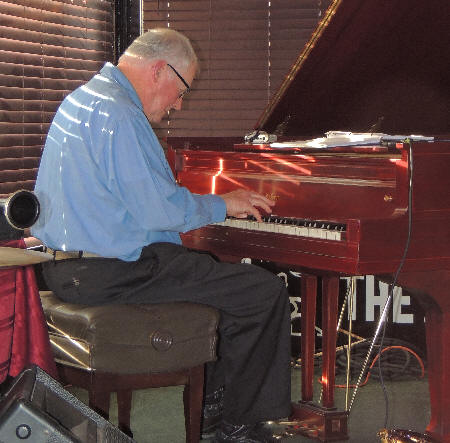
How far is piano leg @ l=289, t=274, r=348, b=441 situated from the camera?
3.06 meters

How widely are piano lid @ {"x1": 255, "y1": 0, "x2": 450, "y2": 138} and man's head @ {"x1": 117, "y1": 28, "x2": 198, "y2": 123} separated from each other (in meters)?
0.47

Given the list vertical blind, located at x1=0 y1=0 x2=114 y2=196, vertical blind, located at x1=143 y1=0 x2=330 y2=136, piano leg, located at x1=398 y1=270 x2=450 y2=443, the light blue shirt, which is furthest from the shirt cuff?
vertical blind, located at x1=143 y1=0 x2=330 y2=136

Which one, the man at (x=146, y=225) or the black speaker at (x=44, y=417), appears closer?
the black speaker at (x=44, y=417)

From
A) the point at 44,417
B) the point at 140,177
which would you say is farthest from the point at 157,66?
the point at 44,417

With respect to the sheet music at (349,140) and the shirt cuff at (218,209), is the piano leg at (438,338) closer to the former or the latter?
the sheet music at (349,140)

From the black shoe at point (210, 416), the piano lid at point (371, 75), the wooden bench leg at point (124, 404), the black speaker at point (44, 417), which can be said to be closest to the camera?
the black speaker at point (44, 417)

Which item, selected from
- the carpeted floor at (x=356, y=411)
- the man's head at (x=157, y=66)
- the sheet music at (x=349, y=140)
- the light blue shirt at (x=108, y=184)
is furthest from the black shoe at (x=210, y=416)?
the man's head at (x=157, y=66)

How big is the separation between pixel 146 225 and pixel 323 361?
2.91 ft

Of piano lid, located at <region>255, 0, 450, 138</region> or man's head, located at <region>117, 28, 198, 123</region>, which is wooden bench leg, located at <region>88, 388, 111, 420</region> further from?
piano lid, located at <region>255, 0, 450, 138</region>

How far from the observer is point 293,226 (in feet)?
9.37

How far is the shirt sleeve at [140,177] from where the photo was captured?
2.60 meters

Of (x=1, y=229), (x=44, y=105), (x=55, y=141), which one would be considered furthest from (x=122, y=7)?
(x=1, y=229)

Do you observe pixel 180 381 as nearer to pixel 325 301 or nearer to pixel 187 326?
pixel 187 326

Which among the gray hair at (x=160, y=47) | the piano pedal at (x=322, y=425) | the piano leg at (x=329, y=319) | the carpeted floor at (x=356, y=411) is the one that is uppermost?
the gray hair at (x=160, y=47)
